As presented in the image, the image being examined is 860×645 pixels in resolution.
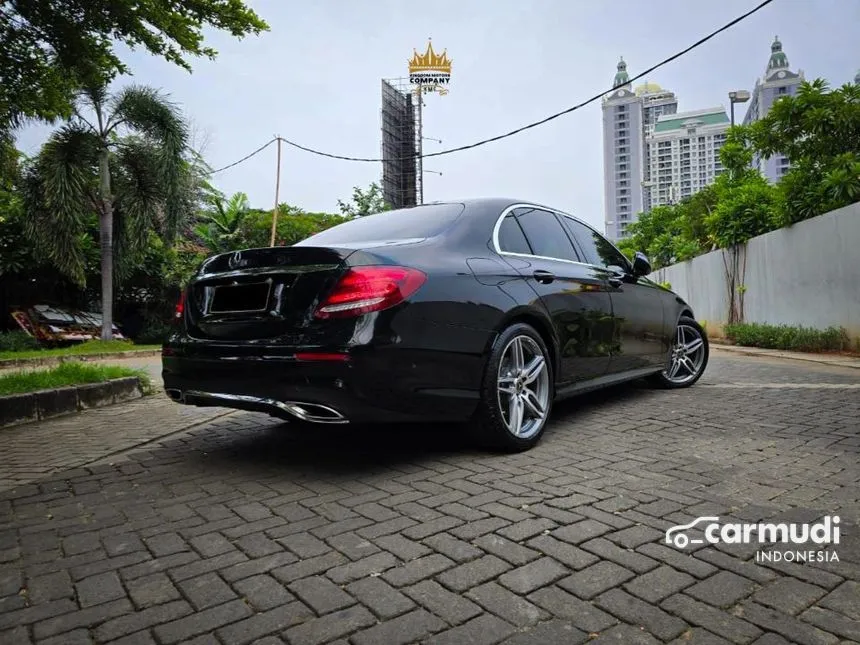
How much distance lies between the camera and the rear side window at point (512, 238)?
3.75 m

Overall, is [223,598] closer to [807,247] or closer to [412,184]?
[807,247]

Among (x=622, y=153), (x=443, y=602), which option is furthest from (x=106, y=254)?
(x=622, y=153)

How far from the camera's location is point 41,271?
19281mm

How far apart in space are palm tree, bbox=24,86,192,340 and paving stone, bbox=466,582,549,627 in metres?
16.2

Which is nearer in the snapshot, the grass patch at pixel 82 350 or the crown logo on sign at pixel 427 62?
the grass patch at pixel 82 350

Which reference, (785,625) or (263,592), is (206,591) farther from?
(785,625)

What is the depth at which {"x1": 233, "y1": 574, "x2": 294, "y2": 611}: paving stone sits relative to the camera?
5.92 feet

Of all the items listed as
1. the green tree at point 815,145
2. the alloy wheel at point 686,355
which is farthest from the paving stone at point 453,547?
the green tree at point 815,145

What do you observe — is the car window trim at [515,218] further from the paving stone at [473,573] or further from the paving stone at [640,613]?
the paving stone at [640,613]

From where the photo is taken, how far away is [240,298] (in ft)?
10.5

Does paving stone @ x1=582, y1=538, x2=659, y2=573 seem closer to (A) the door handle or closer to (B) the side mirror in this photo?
(A) the door handle

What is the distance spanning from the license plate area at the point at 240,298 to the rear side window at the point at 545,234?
1784 mm

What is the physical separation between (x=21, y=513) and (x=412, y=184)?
5702cm

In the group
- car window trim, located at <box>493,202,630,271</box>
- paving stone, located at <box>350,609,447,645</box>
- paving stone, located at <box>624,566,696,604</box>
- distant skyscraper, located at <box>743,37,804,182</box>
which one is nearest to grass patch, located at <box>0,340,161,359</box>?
car window trim, located at <box>493,202,630,271</box>
